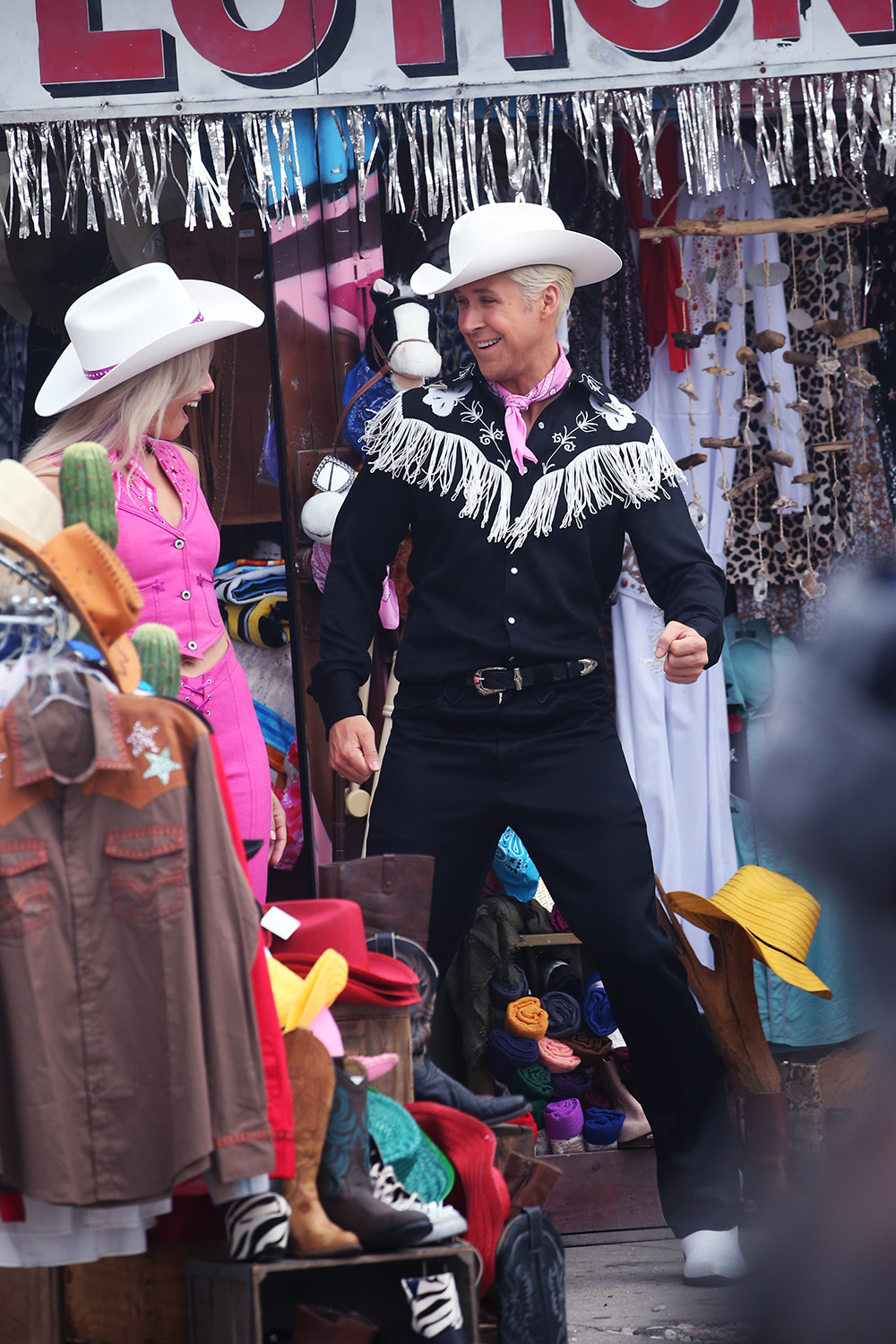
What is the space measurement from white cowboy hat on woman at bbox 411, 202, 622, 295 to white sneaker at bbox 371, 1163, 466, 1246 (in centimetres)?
202

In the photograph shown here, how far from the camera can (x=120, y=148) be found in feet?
13.3

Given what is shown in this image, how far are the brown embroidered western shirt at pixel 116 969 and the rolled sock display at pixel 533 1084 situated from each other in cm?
199

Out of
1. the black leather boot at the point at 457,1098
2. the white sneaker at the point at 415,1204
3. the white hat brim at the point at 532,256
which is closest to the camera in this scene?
the white sneaker at the point at 415,1204

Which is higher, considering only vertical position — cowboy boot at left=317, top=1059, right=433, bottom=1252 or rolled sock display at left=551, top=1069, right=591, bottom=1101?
cowboy boot at left=317, top=1059, right=433, bottom=1252

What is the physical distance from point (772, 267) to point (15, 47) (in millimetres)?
2346

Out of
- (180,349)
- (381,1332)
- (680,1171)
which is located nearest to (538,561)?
(180,349)

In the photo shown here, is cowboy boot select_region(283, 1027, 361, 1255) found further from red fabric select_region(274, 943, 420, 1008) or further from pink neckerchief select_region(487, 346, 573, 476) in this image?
pink neckerchief select_region(487, 346, 573, 476)

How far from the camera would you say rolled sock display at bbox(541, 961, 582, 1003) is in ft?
14.2

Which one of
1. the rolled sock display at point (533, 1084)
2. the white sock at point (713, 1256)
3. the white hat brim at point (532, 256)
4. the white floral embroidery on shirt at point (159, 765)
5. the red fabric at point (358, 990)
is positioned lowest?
the rolled sock display at point (533, 1084)

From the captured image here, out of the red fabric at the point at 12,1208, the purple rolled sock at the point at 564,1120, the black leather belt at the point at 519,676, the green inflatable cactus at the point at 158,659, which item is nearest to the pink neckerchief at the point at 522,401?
the black leather belt at the point at 519,676

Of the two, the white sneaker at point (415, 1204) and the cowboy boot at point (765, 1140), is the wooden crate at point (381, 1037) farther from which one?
the cowboy boot at point (765, 1140)

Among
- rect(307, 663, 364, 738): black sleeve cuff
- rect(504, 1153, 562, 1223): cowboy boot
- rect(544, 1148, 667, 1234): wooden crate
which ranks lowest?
rect(544, 1148, 667, 1234): wooden crate

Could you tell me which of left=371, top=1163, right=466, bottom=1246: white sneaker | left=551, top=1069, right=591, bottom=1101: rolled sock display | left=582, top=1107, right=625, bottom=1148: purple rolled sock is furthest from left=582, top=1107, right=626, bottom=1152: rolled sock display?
left=371, top=1163, right=466, bottom=1246: white sneaker

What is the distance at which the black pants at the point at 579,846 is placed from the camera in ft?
10.5
